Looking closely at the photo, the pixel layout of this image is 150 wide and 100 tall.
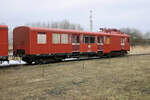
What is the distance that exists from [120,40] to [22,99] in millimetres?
18307

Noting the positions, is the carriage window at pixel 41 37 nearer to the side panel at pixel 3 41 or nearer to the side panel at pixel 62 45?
the side panel at pixel 62 45

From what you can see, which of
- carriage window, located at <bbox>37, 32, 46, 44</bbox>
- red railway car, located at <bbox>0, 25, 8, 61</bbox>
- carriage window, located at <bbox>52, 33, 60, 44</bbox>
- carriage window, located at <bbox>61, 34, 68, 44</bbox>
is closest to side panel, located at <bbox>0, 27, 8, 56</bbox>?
red railway car, located at <bbox>0, 25, 8, 61</bbox>

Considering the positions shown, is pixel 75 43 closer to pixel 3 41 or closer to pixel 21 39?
pixel 21 39

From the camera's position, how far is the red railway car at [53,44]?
13.0 meters

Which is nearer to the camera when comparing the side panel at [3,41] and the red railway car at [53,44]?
the side panel at [3,41]

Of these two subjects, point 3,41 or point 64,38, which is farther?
point 64,38

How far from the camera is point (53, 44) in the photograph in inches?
555

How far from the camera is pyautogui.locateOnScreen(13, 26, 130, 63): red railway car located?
42.5 ft

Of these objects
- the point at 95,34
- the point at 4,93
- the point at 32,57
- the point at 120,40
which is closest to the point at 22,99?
the point at 4,93

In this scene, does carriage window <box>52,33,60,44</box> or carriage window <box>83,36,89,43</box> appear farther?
carriage window <box>83,36,89,43</box>

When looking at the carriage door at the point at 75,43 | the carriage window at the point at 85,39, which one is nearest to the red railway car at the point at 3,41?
the carriage door at the point at 75,43

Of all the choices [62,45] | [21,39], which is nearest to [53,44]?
[62,45]

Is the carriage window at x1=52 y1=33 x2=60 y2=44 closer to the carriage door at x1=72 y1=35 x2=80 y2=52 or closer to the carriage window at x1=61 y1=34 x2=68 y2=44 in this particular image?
the carriage window at x1=61 y1=34 x2=68 y2=44

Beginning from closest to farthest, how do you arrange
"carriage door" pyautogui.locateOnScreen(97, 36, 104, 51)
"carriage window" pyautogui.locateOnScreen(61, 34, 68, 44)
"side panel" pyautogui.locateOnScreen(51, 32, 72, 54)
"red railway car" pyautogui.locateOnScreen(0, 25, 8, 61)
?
"red railway car" pyautogui.locateOnScreen(0, 25, 8, 61), "side panel" pyautogui.locateOnScreen(51, 32, 72, 54), "carriage window" pyautogui.locateOnScreen(61, 34, 68, 44), "carriage door" pyautogui.locateOnScreen(97, 36, 104, 51)
